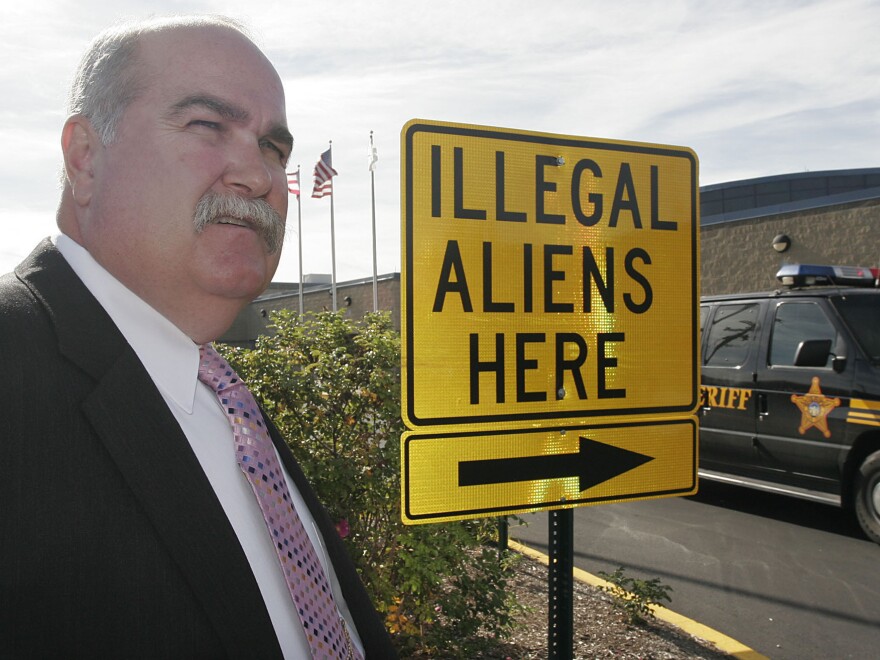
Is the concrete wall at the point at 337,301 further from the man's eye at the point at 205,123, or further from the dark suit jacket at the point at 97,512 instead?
the dark suit jacket at the point at 97,512

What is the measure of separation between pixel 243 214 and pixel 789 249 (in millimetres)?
17234

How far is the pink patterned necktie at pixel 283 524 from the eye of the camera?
1347mm

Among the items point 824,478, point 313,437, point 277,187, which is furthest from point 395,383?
point 824,478

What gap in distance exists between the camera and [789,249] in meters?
16.6

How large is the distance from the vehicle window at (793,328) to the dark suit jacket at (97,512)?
7206 millimetres

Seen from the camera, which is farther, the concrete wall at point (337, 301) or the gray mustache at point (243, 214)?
the concrete wall at point (337, 301)

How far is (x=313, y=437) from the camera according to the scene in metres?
4.02

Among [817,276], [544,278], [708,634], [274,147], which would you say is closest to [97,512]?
[274,147]

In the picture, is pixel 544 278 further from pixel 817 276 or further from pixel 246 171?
pixel 817 276

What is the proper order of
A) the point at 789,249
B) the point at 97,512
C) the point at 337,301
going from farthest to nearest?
the point at 337,301 < the point at 789,249 < the point at 97,512

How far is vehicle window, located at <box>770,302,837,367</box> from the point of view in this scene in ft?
23.9

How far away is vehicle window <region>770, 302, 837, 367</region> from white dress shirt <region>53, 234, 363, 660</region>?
702 cm

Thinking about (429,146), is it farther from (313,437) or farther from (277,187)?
(313,437)

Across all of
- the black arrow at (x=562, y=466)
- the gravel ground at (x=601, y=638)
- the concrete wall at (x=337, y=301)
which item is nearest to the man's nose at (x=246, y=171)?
the black arrow at (x=562, y=466)
